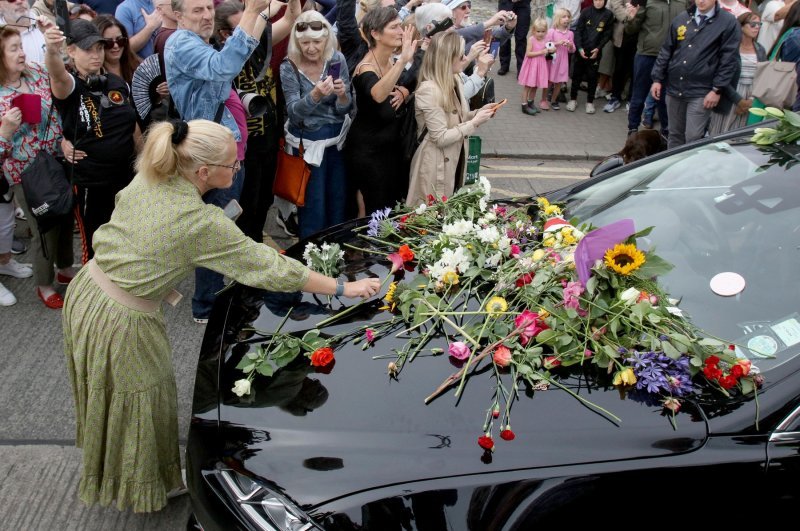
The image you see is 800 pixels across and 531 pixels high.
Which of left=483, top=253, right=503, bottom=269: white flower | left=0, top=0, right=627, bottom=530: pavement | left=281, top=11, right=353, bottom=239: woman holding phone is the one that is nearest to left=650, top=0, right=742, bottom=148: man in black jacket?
left=0, top=0, right=627, bottom=530: pavement

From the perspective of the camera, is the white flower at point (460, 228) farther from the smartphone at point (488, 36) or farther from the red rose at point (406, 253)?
the smartphone at point (488, 36)

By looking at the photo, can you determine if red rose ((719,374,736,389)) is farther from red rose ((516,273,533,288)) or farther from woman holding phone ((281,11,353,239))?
woman holding phone ((281,11,353,239))

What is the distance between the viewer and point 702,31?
23.6ft

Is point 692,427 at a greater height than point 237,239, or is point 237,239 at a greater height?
point 237,239

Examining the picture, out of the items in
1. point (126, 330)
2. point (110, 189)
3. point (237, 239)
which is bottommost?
point (110, 189)

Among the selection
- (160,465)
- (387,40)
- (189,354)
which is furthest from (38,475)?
(387,40)

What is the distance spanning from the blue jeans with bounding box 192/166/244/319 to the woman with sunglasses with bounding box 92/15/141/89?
1.12m

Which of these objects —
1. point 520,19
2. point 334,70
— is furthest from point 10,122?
point 520,19

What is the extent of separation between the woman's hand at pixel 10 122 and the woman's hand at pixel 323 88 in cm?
176

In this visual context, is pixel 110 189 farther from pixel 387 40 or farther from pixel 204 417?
pixel 204 417

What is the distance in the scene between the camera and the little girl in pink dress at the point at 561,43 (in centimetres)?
1004

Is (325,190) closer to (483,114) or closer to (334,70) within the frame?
(334,70)

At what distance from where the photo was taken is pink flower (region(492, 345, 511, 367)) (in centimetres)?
244

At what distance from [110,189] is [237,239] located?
2386 millimetres
